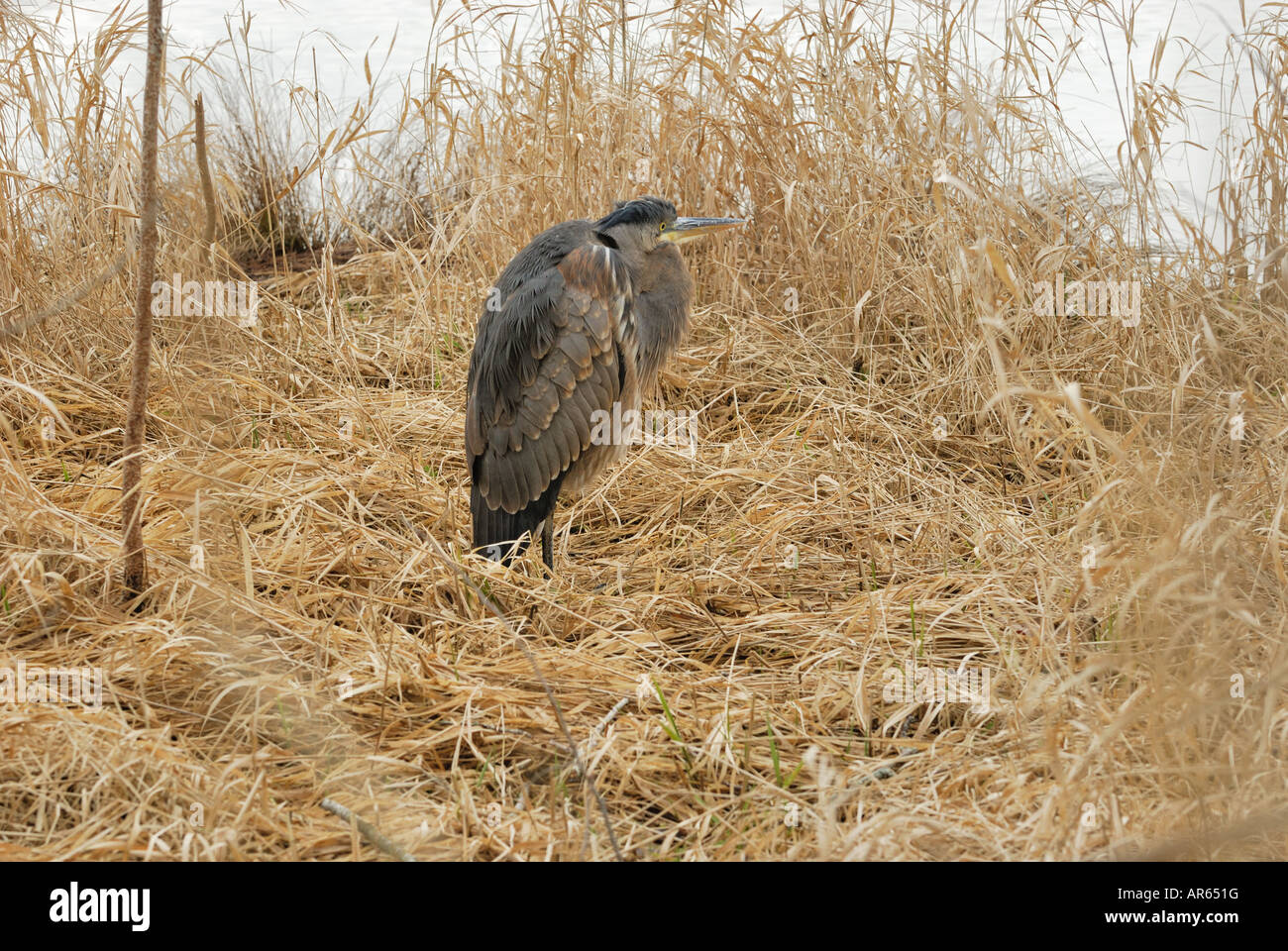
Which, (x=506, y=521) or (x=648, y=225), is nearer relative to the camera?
(x=506, y=521)

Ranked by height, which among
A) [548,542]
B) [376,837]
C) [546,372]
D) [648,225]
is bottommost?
[376,837]

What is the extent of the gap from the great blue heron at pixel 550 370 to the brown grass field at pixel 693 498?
23cm

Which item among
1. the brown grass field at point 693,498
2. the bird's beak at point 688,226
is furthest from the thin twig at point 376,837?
the bird's beak at point 688,226

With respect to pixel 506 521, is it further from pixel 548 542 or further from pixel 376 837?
pixel 376 837

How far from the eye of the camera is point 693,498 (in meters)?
3.88

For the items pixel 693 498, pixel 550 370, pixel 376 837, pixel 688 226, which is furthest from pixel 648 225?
pixel 376 837

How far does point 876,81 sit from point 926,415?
5.27ft

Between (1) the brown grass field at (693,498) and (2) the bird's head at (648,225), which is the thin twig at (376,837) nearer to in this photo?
(1) the brown grass field at (693,498)

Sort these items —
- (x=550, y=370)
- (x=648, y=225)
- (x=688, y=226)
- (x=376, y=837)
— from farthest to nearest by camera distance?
(x=688, y=226) → (x=648, y=225) → (x=550, y=370) → (x=376, y=837)

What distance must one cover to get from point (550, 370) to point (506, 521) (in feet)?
1.76

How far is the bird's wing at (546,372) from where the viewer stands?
352cm

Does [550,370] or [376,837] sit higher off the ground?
[550,370]

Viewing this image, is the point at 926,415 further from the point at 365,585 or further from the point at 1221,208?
the point at 365,585

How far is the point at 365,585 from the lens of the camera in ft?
10.8
